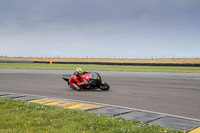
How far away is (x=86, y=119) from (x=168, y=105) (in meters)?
3.65

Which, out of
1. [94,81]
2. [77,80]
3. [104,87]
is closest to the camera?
[94,81]

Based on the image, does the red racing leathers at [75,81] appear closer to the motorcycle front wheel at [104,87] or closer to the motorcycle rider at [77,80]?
the motorcycle rider at [77,80]

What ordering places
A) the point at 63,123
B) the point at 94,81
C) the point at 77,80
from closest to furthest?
the point at 63,123 < the point at 94,81 < the point at 77,80

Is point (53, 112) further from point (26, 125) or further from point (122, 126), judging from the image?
point (122, 126)

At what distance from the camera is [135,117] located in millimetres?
6098

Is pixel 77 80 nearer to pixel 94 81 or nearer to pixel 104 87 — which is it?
pixel 94 81

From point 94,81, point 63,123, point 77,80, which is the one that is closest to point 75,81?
point 77,80

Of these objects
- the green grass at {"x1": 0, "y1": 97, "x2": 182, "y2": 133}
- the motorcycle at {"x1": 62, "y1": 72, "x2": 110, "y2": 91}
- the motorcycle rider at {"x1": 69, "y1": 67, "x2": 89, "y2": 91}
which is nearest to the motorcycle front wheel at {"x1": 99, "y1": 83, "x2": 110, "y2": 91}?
the motorcycle at {"x1": 62, "y1": 72, "x2": 110, "y2": 91}

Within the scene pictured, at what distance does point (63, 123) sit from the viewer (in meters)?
5.29

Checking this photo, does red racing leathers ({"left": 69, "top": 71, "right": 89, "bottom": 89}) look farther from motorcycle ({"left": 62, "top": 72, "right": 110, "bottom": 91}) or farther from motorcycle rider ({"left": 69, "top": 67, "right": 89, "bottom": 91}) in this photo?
motorcycle ({"left": 62, "top": 72, "right": 110, "bottom": 91})

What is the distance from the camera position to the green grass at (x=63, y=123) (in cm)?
479

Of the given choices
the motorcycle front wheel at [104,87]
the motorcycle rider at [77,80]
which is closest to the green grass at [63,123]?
the motorcycle rider at [77,80]

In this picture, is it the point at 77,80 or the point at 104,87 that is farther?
the point at 77,80

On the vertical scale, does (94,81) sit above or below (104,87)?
above
